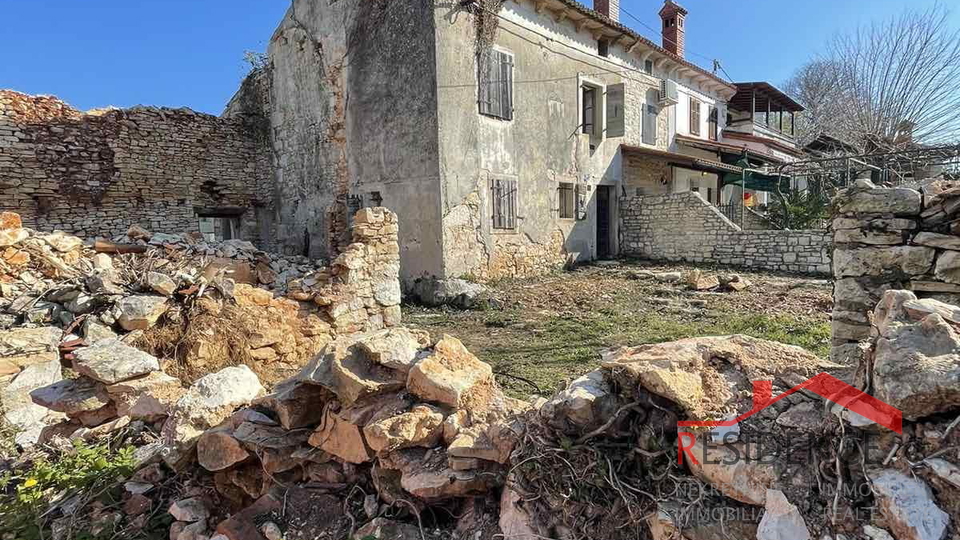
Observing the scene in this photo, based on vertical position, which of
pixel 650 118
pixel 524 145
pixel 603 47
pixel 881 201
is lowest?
pixel 881 201

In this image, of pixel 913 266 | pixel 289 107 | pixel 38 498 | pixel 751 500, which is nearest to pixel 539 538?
pixel 751 500

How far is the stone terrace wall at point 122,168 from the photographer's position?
10039 mm

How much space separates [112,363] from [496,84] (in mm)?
9083

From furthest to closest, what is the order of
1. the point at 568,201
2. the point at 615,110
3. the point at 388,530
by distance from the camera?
the point at 615,110, the point at 568,201, the point at 388,530

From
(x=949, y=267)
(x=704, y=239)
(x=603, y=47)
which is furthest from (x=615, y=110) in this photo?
(x=949, y=267)

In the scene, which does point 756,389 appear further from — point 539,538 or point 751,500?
point 539,538

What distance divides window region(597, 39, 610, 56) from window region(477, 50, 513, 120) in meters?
4.04

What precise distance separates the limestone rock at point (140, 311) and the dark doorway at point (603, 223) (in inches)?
454

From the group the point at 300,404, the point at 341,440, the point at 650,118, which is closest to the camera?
the point at 341,440

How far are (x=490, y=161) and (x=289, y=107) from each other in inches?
230

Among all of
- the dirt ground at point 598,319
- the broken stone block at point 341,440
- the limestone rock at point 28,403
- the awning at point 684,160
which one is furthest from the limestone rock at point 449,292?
the awning at point 684,160

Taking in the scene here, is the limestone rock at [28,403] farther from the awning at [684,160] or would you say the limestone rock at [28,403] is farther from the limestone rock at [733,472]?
the awning at [684,160]

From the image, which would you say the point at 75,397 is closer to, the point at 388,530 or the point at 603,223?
the point at 388,530

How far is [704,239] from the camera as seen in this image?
41.2 ft
